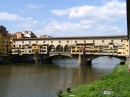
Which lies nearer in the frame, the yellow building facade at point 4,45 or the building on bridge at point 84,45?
the building on bridge at point 84,45

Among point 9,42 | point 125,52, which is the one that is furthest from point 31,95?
point 9,42

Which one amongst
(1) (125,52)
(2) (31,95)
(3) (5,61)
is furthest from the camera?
(3) (5,61)

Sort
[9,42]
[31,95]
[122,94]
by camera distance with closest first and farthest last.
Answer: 1. [122,94]
2. [31,95]
3. [9,42]

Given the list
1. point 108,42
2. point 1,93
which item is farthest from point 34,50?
point 1,93

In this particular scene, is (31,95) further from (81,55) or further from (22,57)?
(22,57)

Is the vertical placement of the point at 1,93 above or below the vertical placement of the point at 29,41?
below

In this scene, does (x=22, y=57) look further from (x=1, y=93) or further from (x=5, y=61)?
(x=1, y=93)

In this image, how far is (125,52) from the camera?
6050 cm

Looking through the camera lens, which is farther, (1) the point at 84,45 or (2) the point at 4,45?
(2) the point at 4,45

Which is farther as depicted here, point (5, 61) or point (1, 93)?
point (5, 61)

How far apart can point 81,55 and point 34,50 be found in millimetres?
15230

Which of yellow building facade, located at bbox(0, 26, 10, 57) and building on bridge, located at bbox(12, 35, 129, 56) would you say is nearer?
building on bridge, located at bbox(12, 35, 129, 56)

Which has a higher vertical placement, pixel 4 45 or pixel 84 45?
pixel 4 45

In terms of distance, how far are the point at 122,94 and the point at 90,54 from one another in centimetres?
5428
